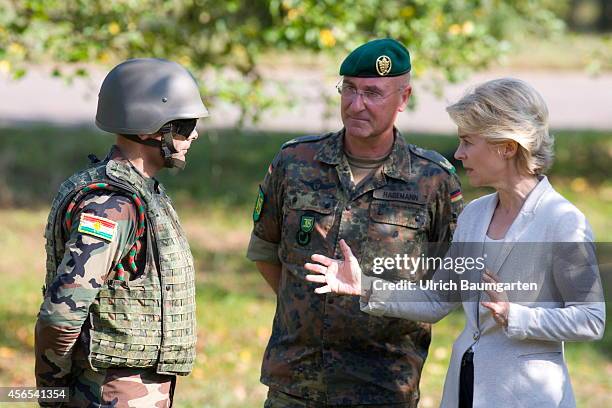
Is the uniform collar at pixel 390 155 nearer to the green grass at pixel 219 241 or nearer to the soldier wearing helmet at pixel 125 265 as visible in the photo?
the soldier wearing helmet at pixel 125 265

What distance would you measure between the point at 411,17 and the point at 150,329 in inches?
173

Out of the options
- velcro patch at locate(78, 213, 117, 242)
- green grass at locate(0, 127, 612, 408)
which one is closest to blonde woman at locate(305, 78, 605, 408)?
velcro patch at locate(78, 213, 117, 242)

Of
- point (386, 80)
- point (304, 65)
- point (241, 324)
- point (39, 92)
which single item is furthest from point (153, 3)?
point (304, 65)

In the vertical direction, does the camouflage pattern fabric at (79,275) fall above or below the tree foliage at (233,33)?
below

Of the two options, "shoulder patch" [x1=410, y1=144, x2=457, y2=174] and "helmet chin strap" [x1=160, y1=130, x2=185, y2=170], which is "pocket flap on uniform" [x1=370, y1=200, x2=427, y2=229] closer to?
"shoulder patch" [x1=410, y1=144, x2=457, y2=174]

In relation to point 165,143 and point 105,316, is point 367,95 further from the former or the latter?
point 105,316

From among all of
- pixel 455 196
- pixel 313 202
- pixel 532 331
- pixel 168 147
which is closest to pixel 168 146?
pixel 168 147

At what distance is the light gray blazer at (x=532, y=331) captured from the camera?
308 cm

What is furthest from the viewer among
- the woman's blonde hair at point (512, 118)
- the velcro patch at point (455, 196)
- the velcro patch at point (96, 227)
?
the velcro patch at point (455, 196)

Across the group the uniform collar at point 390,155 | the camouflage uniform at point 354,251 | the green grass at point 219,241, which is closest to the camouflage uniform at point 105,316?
the camouflage uniform at point 354,251

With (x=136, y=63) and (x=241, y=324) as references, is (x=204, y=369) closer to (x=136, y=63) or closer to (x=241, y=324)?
(x=241, y=324)

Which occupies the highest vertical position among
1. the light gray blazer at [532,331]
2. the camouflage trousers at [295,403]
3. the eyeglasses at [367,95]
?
the eyeglasses at [367,95]

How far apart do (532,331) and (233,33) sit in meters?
4.81

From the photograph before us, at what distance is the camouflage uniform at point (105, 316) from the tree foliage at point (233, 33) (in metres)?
3.48
